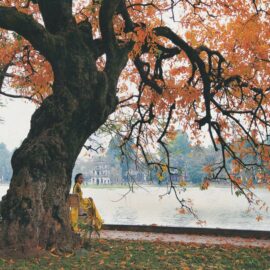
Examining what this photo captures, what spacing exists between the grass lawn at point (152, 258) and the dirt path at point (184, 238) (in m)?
1.50

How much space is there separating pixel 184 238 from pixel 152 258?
14.8ft

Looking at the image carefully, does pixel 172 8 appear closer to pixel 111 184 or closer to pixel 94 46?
pixel 94 46

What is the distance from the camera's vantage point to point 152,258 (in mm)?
9258

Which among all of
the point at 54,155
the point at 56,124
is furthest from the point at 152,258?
the point at 56,124

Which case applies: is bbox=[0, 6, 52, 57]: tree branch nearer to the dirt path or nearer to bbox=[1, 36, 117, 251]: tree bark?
bbox=[1, 36, 117, 251]: tree bark

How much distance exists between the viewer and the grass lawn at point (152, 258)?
827 centimetres

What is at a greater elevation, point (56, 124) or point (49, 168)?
point (56, 124)

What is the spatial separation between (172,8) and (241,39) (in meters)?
3.55

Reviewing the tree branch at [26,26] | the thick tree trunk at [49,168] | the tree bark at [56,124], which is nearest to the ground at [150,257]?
the thick tree trunk at [49,168]

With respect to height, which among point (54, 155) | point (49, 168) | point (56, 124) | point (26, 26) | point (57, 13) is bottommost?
point (49, 168)

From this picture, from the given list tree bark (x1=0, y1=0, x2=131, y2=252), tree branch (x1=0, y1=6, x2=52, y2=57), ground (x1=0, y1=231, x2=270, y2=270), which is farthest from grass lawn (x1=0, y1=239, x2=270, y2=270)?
tree branch (x1=0, y1=6, x2=52, y2=57)

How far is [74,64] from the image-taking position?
10.1 meters

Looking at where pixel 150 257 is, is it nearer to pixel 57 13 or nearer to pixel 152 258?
pixel 152 258

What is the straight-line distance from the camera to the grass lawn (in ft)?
27.1
